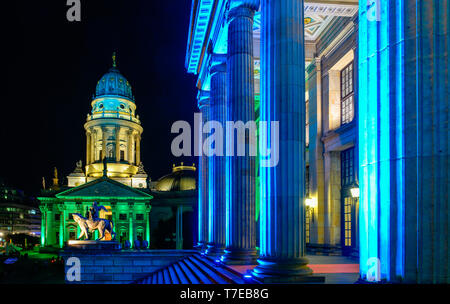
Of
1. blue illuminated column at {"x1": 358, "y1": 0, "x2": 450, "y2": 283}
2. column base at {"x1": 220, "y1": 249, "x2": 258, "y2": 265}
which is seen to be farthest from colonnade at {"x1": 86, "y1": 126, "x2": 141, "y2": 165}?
blue illuminated column at {"x1": 358, "y1": 0, "x2": 450, "y2": 283}

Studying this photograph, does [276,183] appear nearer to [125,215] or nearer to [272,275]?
[272,275]

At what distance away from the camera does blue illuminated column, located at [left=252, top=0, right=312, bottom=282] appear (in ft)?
32.9

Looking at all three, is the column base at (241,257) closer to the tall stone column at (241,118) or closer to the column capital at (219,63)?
the tall stone column at (241,118)

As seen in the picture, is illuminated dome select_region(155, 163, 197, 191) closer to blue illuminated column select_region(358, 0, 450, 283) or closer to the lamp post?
the lamp post

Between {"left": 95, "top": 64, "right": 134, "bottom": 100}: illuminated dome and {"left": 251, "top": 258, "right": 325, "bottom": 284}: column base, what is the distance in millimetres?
87282

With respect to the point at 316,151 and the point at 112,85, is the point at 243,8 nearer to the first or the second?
the point at 316,151

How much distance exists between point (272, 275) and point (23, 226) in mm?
115949

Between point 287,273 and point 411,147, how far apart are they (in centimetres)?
468

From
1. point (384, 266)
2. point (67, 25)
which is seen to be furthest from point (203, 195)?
point (67, 25)

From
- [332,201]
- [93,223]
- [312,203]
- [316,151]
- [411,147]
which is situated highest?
[316,151]

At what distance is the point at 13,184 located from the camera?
114062mm

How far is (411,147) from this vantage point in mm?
6383

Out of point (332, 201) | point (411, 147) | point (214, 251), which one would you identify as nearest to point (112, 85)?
point (332, 201)

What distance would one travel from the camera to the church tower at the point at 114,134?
86.7 metres
